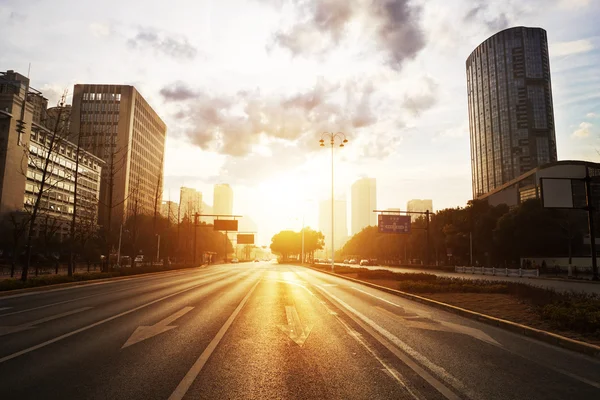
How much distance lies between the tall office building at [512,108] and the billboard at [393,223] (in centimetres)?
11106

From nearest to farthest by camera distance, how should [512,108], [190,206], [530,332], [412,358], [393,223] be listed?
[412,358]
[530,332]
[393,223]
[190,206]
[512,108]

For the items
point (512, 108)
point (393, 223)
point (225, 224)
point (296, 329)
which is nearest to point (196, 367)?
point (296, 329)

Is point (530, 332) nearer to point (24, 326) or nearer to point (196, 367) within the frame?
point (196, 367)

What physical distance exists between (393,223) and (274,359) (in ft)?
162

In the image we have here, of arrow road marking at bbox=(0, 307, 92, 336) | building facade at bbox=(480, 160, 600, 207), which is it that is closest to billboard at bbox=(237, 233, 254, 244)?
building facade at bbox=(480, 160, 600, 207)

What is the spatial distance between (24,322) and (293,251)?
116 m

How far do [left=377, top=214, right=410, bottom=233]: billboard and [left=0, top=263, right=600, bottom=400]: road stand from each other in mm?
42654

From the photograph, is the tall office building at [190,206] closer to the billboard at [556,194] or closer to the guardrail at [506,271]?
the guardrail at [506,271]

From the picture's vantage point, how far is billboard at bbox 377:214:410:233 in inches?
2124

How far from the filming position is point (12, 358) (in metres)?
6.49

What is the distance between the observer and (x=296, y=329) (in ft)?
31.3

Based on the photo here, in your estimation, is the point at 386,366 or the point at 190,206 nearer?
the point at 386,366

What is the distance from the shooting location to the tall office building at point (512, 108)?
5615 inches

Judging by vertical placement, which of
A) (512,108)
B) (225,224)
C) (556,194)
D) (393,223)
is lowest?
(393,223)
